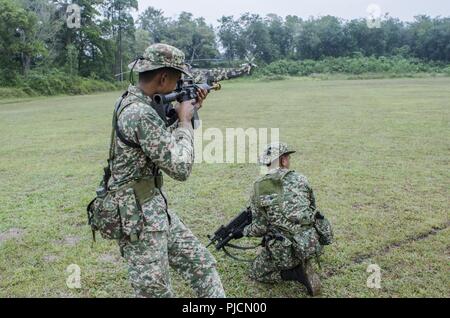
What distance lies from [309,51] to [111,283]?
67.2 metres

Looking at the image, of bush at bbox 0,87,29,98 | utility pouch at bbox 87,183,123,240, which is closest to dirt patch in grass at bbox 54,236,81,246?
utility pouch at bbox 87,183,123,240

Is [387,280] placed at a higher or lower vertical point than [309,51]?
lower

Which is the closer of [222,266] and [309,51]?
[222,266]

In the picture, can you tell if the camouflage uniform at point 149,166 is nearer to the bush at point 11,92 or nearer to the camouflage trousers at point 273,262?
the camouflage trousers at point 273,262

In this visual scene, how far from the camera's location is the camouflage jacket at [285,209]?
12.5 ft

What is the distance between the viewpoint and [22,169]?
8.97 m

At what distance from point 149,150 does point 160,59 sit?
1.68ft

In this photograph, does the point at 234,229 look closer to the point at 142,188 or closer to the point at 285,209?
the point at 285,209

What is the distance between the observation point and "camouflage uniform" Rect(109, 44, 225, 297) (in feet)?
8.27

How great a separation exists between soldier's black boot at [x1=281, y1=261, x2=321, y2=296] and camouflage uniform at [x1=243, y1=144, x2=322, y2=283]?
0.17 feet

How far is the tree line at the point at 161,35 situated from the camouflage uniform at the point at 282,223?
718 inches

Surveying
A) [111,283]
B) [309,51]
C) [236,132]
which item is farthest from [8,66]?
[309,51]

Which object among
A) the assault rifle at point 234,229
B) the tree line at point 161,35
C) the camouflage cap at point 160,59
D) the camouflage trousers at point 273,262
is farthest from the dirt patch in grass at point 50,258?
the tree line at point 161,35

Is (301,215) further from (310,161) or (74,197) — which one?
(310,161)
